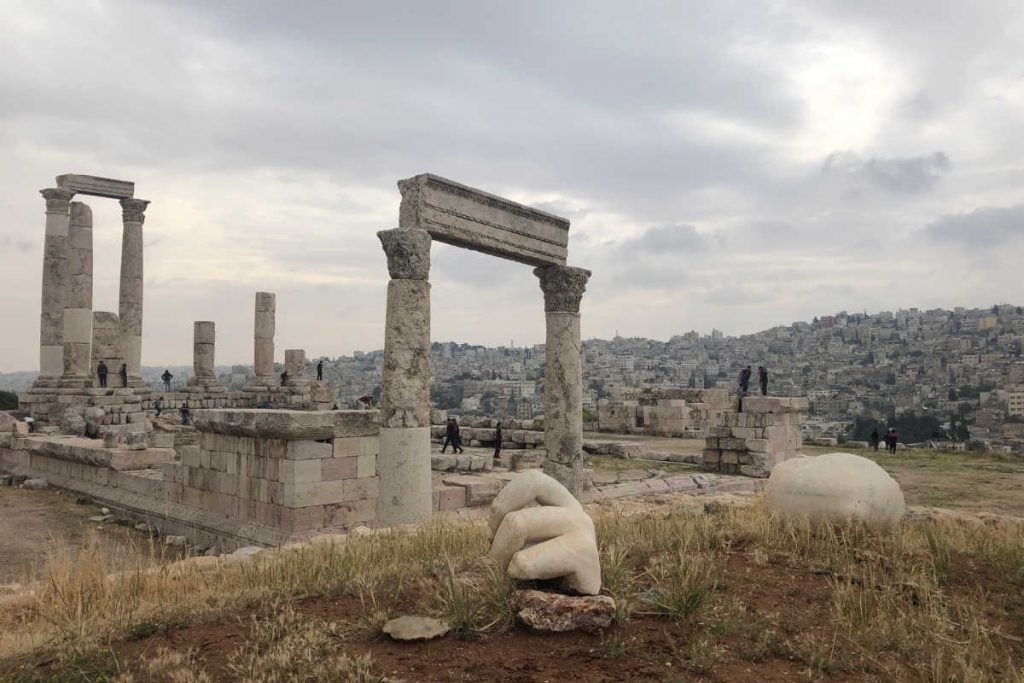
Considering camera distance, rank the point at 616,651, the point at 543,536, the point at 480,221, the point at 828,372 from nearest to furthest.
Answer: the point at 616,651 < the point at 543,536 < the point at 480,221 < the point at 828,372

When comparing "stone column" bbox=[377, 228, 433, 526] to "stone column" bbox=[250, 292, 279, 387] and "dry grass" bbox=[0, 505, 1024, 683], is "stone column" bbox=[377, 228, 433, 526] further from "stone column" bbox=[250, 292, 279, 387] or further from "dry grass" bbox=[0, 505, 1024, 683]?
"stone column" bbox=[250, 292, 279, 387]

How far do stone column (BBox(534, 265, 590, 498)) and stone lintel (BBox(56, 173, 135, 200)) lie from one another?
2442 centimetres

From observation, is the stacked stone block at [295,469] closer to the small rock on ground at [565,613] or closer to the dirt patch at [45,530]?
the dirt patch at [45,530]

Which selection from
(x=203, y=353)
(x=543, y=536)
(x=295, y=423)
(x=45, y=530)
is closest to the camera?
(x=543, y=536)

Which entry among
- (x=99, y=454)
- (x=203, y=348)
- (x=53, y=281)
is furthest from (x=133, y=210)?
(x=99, y=454)

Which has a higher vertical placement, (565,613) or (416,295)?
(416,295)

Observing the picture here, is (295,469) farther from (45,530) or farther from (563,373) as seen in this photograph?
(45,530)

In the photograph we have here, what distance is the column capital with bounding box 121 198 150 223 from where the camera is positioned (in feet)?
102

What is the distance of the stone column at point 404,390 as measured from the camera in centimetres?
1011

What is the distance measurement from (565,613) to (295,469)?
696 cm

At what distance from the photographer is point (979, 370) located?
259 ft

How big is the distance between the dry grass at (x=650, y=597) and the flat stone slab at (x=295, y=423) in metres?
3.71

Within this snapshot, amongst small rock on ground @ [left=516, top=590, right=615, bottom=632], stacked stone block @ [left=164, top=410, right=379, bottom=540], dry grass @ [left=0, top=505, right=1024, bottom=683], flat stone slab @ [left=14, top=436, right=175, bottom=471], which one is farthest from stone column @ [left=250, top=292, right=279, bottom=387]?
small rock on ground @ [left=516, top=590, right=615, bottom=632]

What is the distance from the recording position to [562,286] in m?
13.2
